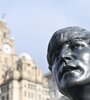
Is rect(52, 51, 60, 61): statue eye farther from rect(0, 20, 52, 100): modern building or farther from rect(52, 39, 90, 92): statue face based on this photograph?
rect(0, 20, 52, 100): modern building

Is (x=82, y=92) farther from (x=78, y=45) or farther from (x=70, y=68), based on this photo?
(x=78, y=45)

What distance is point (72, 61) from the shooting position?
2.16 m

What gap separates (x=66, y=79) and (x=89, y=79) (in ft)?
0.40

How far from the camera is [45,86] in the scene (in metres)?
77.8

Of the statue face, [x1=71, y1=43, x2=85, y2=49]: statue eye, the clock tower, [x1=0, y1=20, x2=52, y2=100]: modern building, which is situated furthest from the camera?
the clock tower

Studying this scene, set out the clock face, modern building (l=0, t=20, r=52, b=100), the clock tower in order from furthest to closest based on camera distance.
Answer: the clock face < the clock tower < modern building (l=0, t=20, r=52, b=100)

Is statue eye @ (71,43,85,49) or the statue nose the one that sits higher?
statue eye @ (71,43,85,49)

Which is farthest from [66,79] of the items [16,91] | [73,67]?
[16,91]

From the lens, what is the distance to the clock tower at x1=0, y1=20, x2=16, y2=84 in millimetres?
83250

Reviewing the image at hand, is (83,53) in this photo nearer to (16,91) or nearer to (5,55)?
(16,91)

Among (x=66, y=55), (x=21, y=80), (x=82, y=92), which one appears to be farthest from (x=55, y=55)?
(x=21, y=80)

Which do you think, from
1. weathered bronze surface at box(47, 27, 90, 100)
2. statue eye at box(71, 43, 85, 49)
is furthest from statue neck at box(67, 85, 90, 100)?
statue eye at box(71, 43, 85, 49)

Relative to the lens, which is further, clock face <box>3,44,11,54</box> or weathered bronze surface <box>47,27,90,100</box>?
clock face <box>3,44,11,54</box>

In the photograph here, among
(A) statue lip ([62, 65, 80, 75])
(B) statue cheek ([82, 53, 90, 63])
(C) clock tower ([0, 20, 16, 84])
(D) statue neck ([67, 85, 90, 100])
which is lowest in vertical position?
(D) statue neck ([67, 85, 90, 100])
